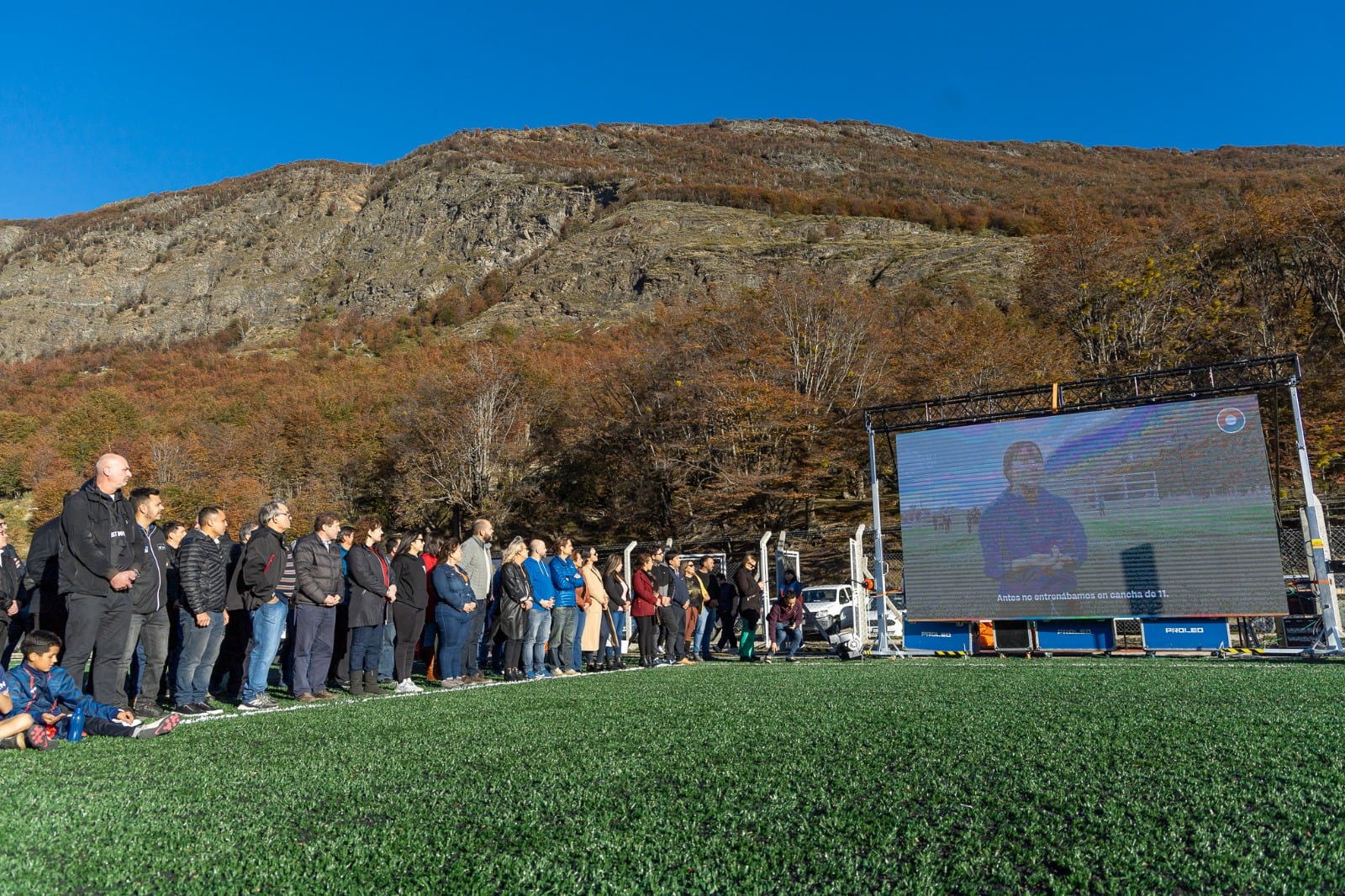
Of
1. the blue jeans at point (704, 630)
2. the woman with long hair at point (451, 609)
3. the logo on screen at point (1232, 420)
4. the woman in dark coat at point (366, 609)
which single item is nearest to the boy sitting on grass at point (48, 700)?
the woman in dark coat at point (366, 609)

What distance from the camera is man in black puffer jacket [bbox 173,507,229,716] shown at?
6273 mm

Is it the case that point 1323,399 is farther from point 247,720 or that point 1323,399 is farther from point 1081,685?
point 247,720

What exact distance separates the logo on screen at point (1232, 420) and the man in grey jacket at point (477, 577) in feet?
31.3

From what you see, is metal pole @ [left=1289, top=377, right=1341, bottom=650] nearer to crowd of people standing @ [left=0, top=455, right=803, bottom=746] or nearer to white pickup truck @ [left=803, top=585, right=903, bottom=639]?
white pickup truck @ [left=803, top=585, right=903, bottom=639]

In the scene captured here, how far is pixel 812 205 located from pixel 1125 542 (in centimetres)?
8549

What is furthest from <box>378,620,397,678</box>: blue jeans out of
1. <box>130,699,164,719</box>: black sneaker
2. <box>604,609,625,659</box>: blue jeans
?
<box>604,609,625,659</box>: blue jeans

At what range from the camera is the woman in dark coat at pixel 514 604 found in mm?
8906

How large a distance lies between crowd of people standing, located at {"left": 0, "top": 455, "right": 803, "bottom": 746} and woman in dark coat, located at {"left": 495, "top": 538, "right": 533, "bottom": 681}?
0.02 meters

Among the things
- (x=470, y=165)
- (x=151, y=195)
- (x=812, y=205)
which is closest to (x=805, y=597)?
(x=812, y=205)

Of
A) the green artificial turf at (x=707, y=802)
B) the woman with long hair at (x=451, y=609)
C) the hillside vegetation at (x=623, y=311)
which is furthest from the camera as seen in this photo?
the hillside vegetation at (x=623, y=311)

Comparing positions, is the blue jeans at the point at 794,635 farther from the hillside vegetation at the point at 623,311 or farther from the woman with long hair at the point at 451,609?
the hillside vegetation at the point at 623,311

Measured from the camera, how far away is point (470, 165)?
388 ft

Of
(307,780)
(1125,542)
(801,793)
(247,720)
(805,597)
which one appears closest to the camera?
Result: (801,793)

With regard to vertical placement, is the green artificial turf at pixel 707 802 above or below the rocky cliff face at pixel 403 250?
below
